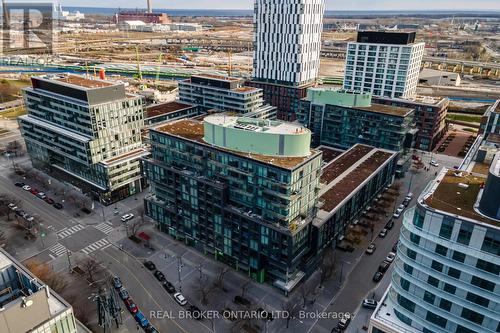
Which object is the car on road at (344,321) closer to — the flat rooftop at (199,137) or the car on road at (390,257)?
the car on road at (390,257)

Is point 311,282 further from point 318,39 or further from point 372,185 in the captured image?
point 318,39

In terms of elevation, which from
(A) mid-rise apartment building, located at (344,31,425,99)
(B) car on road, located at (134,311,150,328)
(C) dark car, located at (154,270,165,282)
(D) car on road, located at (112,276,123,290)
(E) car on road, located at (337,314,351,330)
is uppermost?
(A) mid-rise apartment building, located at (344,31,425,99)

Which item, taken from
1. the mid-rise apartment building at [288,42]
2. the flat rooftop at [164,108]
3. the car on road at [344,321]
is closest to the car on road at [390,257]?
the car on road at [344,321]

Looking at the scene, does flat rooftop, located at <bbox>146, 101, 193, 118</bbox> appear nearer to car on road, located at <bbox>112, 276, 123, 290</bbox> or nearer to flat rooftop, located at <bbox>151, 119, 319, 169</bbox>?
flat rooftop, located at <bbox>151, 119, 319, 169</bbox>

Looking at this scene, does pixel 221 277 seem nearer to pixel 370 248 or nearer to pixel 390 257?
pixel 370 248

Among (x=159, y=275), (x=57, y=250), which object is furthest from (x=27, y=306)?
(x=57, y=250)

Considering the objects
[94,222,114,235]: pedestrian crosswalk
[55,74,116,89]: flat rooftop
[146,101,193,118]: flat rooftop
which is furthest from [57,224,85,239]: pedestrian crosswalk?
[146,101,193,118]: flat rooftop

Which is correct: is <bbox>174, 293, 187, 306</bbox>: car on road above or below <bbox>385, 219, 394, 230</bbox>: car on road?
below

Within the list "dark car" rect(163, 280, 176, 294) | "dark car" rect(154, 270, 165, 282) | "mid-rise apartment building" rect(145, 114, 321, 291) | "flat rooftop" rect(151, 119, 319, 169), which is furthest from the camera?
"dark car" rect(154, 270, 165, 282)
